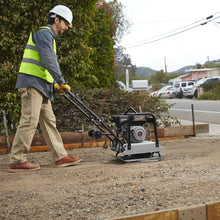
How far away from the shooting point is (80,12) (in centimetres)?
759

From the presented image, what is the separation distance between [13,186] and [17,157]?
834 mm

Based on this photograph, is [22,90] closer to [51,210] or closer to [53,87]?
[53,87]

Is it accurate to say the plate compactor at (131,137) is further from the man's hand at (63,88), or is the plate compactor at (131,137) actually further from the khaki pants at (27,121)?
the khaki pants at (27,121)

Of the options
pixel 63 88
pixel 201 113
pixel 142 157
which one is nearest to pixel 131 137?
pixel 142 157

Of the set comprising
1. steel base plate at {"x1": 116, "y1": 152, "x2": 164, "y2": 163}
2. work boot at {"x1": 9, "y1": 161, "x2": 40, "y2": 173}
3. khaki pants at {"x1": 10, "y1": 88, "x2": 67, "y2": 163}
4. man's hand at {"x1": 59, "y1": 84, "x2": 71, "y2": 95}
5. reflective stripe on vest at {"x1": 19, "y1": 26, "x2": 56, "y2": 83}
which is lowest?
steel base plate at {"x1": 116, "y1": 152, "x2": 164, "y2": 163}

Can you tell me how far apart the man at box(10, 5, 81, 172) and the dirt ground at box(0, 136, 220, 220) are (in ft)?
1.31

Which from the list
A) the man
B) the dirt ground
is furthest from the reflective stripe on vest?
the dirt ground

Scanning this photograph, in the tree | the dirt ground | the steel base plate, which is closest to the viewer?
the dirt ground

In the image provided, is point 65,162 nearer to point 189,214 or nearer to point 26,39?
point 189,214

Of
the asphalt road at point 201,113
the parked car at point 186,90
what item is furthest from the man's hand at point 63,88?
the parked car at point 186,90

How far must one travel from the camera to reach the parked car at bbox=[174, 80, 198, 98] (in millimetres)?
30513

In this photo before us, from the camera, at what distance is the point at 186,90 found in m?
31.1

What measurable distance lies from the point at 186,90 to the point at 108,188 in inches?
1125

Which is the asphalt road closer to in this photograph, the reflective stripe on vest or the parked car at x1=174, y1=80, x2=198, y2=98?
the reflective stripe on vest
